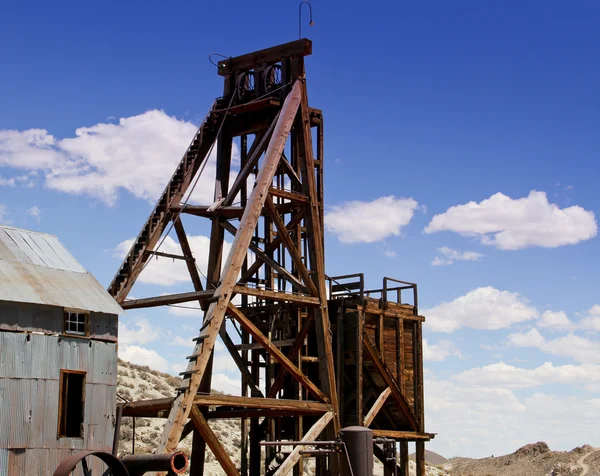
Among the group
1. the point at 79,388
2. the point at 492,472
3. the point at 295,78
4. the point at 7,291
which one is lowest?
the point at 492,472

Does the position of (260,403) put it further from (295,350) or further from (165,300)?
(165,300)

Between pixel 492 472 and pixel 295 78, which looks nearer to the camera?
pixel 295 78

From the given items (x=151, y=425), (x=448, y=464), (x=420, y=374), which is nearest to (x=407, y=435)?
(x=420, y=374)

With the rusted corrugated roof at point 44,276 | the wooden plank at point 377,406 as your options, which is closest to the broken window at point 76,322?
the rusted corrugated roof at point 44,276

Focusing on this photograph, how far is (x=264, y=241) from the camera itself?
30.6 meters

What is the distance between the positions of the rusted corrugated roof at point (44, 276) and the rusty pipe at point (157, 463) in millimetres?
3967

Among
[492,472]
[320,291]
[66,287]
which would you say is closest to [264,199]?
[320,291]

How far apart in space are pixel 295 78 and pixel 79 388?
11.4m

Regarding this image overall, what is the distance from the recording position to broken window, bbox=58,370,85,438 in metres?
21.6

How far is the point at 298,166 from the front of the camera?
30.5 m

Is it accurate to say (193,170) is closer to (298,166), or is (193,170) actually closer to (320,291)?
(298,166)

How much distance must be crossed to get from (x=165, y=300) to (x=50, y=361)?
18.0ft

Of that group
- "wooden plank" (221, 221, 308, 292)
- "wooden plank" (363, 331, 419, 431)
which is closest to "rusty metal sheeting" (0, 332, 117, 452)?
"wooden plank" (221, 221, 308, 292)

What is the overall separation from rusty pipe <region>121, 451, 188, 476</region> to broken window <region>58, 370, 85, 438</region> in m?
1.75
